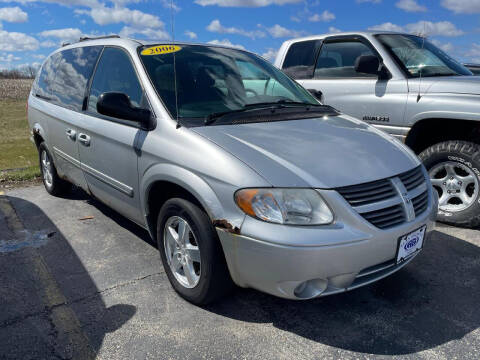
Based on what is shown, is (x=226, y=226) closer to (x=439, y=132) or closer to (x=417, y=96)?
(x=417, y=96)

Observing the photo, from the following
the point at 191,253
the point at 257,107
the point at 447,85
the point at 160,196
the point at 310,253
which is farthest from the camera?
the point at 447,85

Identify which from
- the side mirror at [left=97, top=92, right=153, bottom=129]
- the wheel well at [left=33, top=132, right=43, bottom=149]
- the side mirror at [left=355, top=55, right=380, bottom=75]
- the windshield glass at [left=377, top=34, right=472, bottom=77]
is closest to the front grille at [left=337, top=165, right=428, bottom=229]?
the side mirror at [left=97, top=92, right=153, bottom=129]

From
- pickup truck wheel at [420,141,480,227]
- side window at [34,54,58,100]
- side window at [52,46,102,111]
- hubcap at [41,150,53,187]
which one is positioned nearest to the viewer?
side window at [52,46,102,111]

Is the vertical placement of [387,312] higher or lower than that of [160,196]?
lower

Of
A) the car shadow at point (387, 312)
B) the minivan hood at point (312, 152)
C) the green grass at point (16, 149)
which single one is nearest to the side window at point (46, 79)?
the green grass at point (16, 149)

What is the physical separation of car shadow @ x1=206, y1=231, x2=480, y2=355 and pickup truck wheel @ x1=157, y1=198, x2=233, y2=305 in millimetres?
223

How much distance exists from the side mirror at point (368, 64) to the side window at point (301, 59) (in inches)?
39.1

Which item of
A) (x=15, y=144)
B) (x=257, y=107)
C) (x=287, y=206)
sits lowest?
(x=15, y=144)

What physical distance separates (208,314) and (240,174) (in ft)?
3.38

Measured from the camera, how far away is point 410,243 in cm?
255

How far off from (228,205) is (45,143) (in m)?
3.52

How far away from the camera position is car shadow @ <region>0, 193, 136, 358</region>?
2.43 meters

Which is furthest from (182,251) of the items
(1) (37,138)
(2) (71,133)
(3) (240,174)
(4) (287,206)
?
(1) (37,138)

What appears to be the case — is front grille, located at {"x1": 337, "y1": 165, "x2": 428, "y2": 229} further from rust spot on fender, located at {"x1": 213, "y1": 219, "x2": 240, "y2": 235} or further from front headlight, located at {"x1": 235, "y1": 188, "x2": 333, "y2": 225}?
rust spot on fender, located at {"x1": 213, "y1": 219, "x2": 240, "y2": 235}
